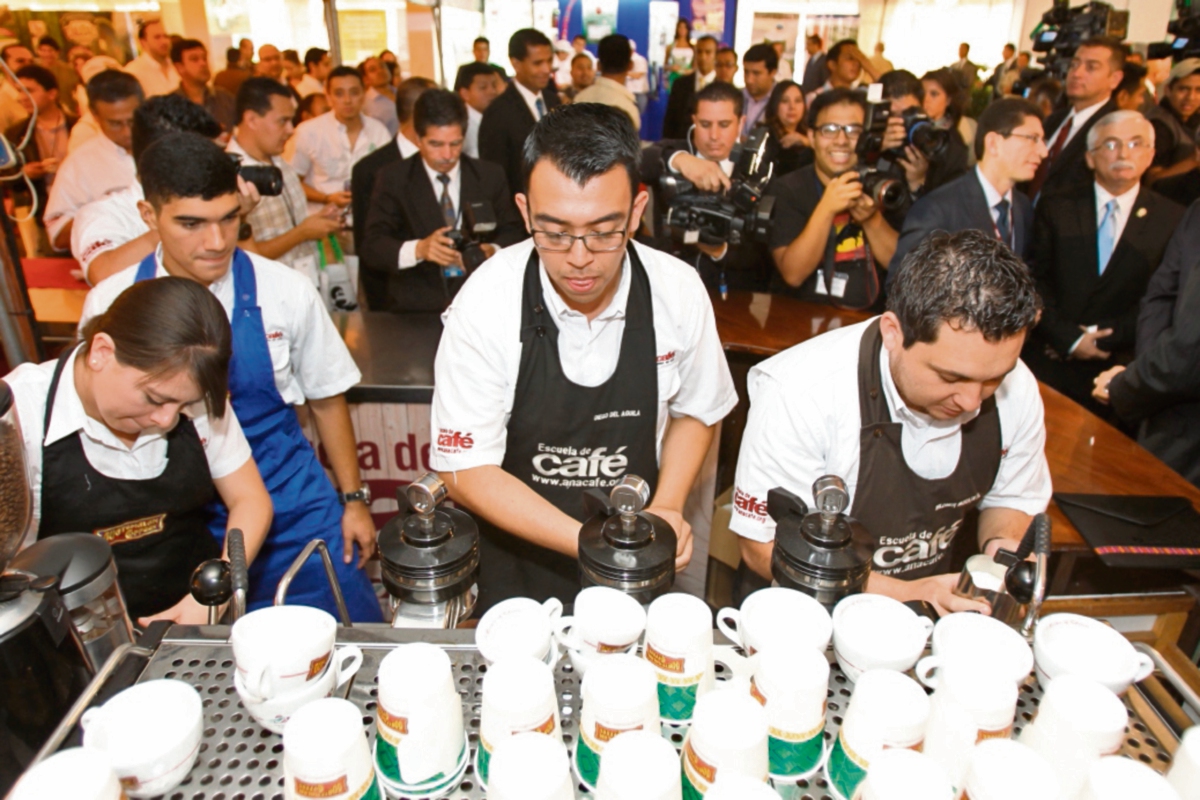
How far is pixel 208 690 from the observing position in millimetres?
1027

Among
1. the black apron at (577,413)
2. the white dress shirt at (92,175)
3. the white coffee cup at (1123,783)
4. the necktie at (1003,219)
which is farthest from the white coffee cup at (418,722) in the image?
the white dress shirt at (92,175)

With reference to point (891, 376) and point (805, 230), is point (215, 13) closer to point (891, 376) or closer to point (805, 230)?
point (805, 230)

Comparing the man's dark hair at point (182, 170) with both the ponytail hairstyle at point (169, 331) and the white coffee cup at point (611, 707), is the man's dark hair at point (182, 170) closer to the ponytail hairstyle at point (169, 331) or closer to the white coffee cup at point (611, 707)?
the ponytail hairstyle at point (169, 331)

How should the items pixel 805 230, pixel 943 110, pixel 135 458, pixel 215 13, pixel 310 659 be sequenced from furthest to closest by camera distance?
pixel 215 13 → pixel 943 110 → pixel 805 230 → pixel 135 458 → pixel 310 659

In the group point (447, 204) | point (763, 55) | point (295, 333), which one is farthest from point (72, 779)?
point (763, 55)

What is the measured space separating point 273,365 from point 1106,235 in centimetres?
335

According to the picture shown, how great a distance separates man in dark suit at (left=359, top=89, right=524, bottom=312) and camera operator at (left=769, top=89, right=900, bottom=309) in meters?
1.26

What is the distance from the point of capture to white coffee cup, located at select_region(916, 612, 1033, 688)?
0.98 m

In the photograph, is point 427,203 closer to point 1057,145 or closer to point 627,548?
point 627,548

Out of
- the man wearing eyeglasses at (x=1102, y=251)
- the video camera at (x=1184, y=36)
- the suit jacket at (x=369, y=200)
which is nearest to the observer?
the man wearing eyeglasses at (x=1102, y=251)

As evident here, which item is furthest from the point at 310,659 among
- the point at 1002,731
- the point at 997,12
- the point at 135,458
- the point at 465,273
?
the point at 997,12

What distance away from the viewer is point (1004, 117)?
303 cm

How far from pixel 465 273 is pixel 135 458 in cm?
176

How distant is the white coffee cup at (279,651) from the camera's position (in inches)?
35.5
